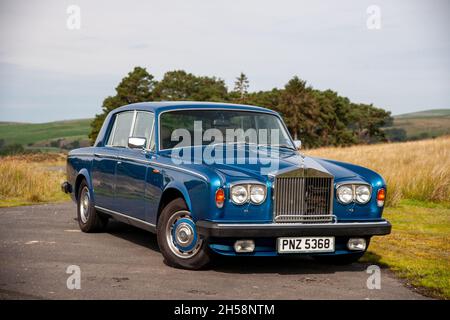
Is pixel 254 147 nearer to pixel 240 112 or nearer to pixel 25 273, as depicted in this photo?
pixel 240 112

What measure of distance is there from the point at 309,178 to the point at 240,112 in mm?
1952

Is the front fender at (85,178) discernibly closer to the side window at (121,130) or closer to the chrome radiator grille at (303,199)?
the side window at (121,130)

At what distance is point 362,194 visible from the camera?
24.5 ft

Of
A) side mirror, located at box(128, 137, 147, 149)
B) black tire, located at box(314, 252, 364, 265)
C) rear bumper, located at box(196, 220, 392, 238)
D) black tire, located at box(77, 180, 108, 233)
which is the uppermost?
side mirror, located at box(128, 137, 147, 149)

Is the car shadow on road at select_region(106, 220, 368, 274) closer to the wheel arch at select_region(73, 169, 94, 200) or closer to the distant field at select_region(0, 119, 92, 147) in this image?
the wheel arch at select_region(73, 169, 94, 200)

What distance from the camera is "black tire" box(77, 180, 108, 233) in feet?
32.9

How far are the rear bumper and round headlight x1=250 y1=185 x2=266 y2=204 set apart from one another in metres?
0.25

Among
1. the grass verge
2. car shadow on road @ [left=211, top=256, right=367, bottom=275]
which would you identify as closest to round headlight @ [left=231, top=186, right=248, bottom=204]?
car shadow on road @ [left=211, top=256, right=367, bottom=275]

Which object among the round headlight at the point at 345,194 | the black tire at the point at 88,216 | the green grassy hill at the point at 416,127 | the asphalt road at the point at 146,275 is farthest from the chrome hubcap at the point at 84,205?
the green grassy hill at the point at 416,127

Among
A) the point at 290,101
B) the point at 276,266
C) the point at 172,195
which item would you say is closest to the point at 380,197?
the point at 276,266

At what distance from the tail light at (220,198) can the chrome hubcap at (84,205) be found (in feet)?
13.0

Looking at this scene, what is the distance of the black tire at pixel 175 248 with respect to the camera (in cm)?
712
